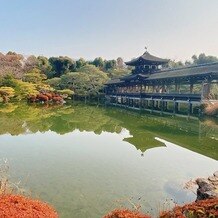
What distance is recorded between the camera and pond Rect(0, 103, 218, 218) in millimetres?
8547

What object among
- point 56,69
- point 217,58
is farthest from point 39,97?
point 217,58

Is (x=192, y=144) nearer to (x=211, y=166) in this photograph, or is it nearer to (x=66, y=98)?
(x=211, y=166)

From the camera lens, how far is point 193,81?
112 ft

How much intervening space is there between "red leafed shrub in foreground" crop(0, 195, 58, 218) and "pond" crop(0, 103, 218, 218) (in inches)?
72.8

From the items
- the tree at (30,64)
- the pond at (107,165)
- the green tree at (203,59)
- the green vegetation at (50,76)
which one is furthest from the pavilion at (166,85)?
the green tree at (203,59)

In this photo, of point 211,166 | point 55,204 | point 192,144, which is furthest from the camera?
point 192,144

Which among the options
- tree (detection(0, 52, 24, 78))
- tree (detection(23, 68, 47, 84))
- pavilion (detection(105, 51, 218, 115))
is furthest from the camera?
tree (detection(0, 52, 24, 78))

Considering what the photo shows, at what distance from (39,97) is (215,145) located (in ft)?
119

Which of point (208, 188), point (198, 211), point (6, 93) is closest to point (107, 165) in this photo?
point (208, 188)

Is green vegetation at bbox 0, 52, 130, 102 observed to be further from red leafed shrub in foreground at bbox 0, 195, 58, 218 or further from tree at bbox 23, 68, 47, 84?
red leafed shrub in foreground at bbox 0, 195, 58, 218

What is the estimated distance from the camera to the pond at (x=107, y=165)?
855 centimetres

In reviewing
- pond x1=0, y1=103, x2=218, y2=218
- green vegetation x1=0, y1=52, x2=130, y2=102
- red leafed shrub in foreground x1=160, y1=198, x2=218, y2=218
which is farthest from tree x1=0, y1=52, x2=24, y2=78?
red leafed shrub in foreground x1=160, y1=198, x2=218, y2=218

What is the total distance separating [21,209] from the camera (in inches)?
210

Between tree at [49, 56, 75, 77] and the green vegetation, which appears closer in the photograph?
the green vegetation
